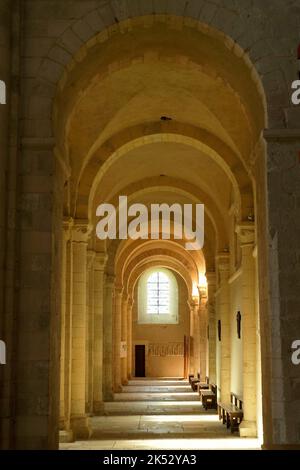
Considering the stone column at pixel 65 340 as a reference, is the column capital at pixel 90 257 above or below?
above

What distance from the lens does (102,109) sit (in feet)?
44.5

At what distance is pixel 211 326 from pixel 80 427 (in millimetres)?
9080

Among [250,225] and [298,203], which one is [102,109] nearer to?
[250,225]

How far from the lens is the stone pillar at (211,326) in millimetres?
22250

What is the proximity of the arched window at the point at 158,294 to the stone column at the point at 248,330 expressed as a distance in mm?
27585

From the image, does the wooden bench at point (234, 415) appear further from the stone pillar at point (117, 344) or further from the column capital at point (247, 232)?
the stone pillar at point (117, 344)

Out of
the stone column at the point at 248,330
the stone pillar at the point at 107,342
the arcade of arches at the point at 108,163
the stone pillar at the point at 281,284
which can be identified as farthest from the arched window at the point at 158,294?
the stone pillar at the point at 281,284

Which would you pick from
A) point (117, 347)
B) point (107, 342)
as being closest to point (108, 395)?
point (107, 342)

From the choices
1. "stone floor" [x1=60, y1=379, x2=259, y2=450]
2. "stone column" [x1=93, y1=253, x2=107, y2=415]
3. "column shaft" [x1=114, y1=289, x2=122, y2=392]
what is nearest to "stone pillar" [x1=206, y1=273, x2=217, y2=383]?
"stone floor" [x1=60, y1=379, x2=259, y2=450]

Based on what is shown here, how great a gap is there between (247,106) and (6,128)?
3604 mm

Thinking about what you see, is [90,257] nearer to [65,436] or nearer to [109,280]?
[65,436]

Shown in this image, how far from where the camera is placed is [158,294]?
4219 centimetres

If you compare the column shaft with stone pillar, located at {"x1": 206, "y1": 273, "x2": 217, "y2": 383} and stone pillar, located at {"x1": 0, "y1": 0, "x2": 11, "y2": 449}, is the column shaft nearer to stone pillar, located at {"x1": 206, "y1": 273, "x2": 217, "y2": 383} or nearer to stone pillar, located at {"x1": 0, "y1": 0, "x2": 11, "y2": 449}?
stone pillar, located at {"x1": 206, "y1": 273, "x2": 217, "y2": 383}
